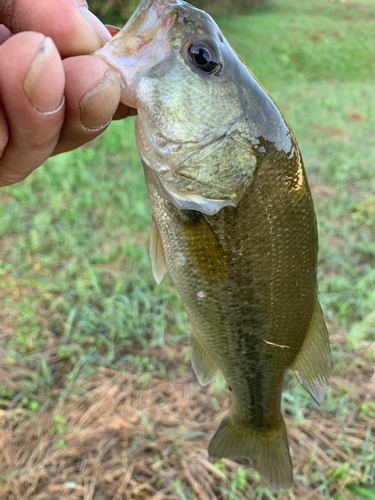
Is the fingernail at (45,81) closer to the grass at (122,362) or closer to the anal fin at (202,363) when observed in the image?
the anal fin at (202,363)

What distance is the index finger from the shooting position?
1106 millimetres

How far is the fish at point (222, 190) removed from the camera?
1.04 metres

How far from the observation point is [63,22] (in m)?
1.11

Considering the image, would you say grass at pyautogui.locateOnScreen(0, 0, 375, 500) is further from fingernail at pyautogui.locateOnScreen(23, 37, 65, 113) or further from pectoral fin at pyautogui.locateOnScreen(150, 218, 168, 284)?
fingernail at pyautogui.locateOnScreen(23, 37, 65, 113)

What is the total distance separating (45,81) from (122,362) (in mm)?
2175

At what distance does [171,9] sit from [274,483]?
70.4 inches

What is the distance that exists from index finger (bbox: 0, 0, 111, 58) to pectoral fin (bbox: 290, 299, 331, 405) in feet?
3.94

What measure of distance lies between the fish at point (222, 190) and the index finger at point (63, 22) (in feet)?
0.61

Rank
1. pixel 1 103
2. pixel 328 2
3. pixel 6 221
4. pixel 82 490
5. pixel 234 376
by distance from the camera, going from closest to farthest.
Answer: pixel 1 103 → pixel 234 376 → pixel 82 490 → pixel 6 221 → pixel 328 2

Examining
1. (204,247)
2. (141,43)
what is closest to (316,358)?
(204,247)

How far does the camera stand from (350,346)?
9.03 ft

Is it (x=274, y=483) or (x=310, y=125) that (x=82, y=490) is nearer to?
(x=274, y=483)

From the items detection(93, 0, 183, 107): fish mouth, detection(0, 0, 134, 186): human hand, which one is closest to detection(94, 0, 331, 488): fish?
detection(93, 0, 183, 107): fish mouth

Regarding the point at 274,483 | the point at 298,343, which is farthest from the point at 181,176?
the point at 274,483
